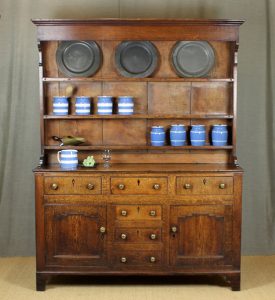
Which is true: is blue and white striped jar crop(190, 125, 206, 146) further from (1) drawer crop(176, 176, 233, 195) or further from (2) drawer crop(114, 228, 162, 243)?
(2) drawer crop(114, 228, 162, 243)

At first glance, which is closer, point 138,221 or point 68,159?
point 138,221

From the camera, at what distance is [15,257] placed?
540 centimetres

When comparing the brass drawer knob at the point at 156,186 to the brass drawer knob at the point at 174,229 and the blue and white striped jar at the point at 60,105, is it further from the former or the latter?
the blue and white striped jar at the point at 60,105

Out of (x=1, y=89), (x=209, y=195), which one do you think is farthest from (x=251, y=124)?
(x=1, y=89)

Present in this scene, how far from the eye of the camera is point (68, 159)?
467 cm

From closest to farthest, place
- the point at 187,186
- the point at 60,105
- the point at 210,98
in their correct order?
1. the point at 187,186
2. the point at 60,105
3. the point at 210,98

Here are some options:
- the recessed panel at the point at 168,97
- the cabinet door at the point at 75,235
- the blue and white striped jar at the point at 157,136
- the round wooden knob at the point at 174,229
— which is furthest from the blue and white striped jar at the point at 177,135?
the cabinet door at the point at 75,235

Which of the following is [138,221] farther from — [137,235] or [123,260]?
[123,260]

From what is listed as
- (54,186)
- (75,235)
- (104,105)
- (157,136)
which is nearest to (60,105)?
(104,105)

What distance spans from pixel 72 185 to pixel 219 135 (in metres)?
1.25

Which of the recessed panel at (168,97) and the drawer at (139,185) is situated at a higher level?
the recessed panel at (168,97)

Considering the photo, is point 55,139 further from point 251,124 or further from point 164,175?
point 251,124

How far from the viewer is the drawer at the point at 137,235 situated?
4.54 meters

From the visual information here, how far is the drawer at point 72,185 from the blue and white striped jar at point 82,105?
61cm
